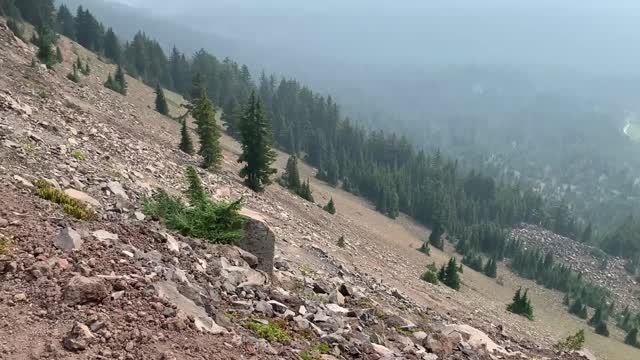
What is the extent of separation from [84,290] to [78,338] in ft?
4.19

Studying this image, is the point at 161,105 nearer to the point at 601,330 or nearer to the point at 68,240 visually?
the point at 68,240

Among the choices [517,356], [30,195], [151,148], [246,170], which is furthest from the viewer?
[246,170]

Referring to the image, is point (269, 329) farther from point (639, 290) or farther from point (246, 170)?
point (639, 290)

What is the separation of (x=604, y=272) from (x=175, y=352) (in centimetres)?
18318

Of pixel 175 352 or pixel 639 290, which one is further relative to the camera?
pixel 639 290

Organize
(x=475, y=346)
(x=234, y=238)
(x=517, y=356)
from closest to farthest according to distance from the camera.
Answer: (x=234, y=238), (x=475, y=346), (x=517, y=356)

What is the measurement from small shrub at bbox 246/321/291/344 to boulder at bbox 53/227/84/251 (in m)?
4.41

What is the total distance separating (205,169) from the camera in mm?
47125

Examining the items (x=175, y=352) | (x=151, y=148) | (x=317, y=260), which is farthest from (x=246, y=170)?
(x=175, y=352)

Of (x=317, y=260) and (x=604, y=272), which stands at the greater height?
(x=317, y=260)

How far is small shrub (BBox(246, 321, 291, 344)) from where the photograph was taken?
39.9 ft

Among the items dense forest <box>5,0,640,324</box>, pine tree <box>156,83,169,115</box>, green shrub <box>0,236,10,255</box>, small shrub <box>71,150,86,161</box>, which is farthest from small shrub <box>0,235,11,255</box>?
dense forest <box>5,0,640,324</box>

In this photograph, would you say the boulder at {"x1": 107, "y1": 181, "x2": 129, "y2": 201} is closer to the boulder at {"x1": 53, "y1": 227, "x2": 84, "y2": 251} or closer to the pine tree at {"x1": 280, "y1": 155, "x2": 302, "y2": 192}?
the boulder at {"x1": 53, "y1": 227, "x2": 84, "y2": 251}

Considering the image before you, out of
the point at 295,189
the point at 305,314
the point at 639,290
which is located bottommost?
the point at 639,290
